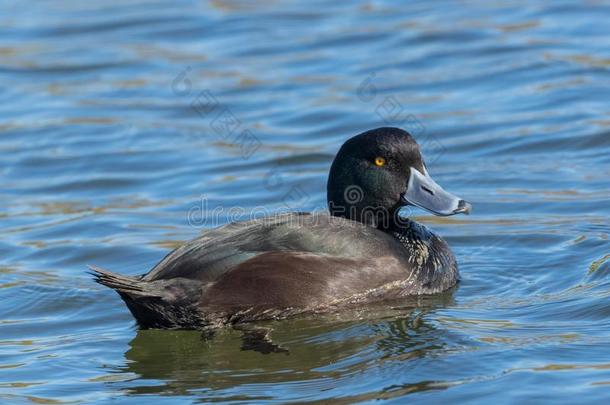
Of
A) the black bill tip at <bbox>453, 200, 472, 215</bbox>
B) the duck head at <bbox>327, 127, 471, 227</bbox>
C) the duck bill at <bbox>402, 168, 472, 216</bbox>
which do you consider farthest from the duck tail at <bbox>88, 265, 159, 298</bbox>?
the black bill tip at <bbox>453, 200, 472, 215</bbox>

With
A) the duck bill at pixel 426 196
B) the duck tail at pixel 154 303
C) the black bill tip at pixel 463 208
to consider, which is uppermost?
the duck bill at pixel 426 196

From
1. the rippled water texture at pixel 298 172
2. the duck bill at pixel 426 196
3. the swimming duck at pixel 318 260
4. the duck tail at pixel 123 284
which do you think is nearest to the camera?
the rippled water texture at pixel 298 172

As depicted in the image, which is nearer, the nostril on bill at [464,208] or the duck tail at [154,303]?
the duck tail at [154,303]

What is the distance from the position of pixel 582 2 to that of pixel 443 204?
8.91 meters

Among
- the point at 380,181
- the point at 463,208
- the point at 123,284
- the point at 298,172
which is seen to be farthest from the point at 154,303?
the point at 298,172

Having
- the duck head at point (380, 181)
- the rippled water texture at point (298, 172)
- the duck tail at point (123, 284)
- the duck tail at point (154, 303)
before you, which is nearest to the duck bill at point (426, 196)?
the duck head at point (380, 181)

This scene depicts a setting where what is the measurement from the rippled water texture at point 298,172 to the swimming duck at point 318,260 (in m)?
0.16

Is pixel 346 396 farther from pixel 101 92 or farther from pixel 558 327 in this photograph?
pixel 101 92

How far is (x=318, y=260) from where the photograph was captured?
24.0ft

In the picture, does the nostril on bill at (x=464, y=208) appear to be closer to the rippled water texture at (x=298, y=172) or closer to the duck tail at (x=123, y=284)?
the rippled water texture at (x=298, y=172)

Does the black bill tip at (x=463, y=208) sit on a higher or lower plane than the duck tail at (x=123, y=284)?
higher

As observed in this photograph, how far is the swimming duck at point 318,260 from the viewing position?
7.13 meters

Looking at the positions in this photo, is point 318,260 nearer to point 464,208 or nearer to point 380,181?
point 380,181

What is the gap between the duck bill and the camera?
26.7ft
